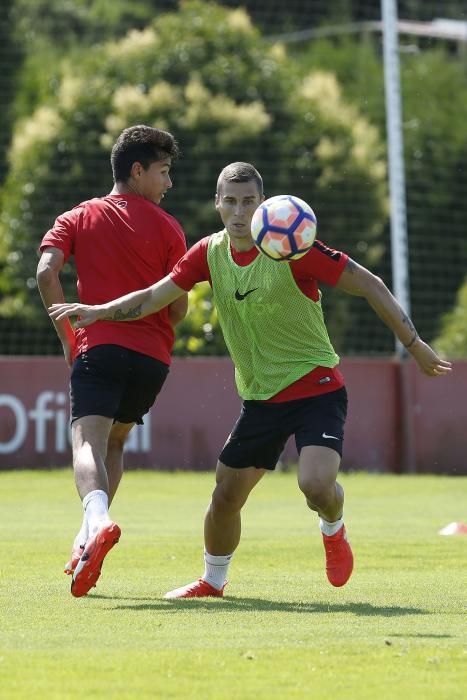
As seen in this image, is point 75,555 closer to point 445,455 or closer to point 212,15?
point 445,455

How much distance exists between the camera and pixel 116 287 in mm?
8078

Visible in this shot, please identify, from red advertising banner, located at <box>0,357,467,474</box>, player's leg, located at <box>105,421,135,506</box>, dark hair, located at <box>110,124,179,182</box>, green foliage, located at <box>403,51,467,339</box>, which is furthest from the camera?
green foliage, located at <box>403,51,467,339</box>

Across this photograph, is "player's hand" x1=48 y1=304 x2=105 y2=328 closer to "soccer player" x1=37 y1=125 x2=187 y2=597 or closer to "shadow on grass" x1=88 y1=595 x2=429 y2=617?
"soccer player" x1=37 y1=125 x2=187 y2=597

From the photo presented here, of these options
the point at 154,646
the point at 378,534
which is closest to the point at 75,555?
the point at 154,646

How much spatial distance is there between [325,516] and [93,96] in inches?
872

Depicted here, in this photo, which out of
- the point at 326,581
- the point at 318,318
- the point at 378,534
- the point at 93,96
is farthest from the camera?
the point at 93,96

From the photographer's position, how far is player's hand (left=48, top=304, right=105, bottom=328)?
7.58 m

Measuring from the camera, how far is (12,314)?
27.0 meters

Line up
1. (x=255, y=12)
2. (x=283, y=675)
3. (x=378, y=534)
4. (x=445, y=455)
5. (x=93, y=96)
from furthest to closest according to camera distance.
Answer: (x=255, y=12)
(x=93, y=96)
(x=445, y=455)
(x=378, y=534)
(x=283, y=675)

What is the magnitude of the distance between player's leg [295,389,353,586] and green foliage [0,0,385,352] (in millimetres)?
19282

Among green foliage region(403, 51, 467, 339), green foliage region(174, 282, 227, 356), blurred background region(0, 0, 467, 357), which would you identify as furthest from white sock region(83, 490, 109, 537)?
green foliage region(403, 51, 467, 339)

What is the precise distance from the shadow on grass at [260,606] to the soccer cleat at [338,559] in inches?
14.0

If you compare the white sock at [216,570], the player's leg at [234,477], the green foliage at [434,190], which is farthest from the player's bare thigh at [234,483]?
the green foliage at [434,190]

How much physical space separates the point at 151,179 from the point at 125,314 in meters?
0.94
